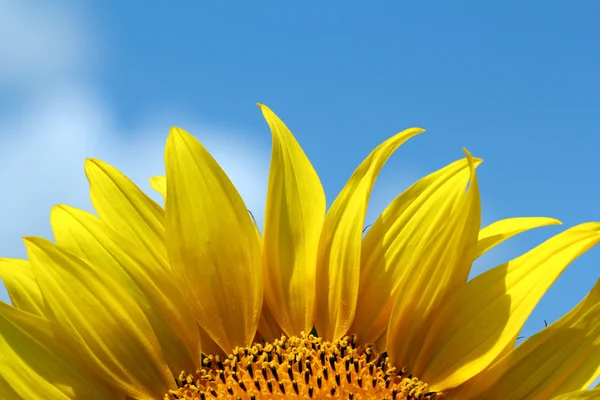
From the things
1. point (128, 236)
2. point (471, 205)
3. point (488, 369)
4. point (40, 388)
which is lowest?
point (488, 369)

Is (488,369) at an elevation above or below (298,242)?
below

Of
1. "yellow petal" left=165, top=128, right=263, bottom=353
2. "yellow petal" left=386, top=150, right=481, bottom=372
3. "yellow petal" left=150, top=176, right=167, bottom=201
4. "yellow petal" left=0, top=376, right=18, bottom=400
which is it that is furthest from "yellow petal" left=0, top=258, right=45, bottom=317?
"yellow petal" left=386, top=150, right=481, bottom=372

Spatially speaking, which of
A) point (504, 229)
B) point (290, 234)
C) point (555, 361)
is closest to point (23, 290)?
point (290, 234)

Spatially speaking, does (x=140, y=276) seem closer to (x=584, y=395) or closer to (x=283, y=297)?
(x=283, y=297)

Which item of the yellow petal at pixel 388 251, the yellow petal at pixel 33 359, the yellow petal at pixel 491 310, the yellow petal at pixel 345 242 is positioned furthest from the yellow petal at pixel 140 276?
the yellow petal at pixel 491 310

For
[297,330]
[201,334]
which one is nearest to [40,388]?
[201,334]

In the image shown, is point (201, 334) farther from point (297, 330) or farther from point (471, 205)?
point (471, 205)

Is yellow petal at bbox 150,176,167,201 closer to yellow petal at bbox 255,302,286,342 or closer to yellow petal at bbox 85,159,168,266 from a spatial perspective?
yellow petal at bbox 85,159,168,266
